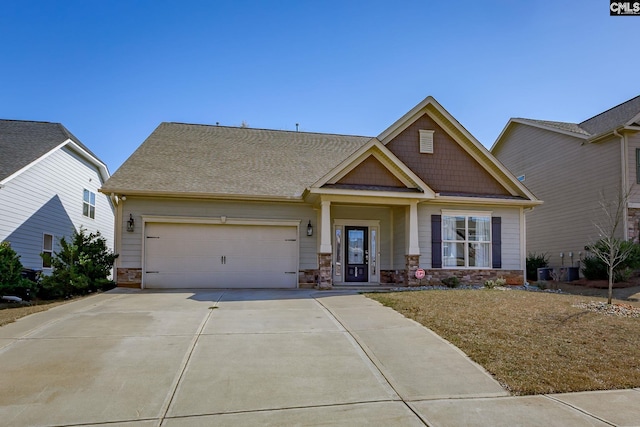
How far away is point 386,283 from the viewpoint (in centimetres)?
1527

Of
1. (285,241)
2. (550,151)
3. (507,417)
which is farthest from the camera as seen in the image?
(550,151)

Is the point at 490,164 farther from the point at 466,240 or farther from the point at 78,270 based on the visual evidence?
the point at 78,270

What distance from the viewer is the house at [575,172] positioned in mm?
16812

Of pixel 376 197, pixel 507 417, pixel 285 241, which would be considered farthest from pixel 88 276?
pixel 507 417

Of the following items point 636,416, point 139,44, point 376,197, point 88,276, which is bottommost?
point 636,416

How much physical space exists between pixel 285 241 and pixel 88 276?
18.8ft

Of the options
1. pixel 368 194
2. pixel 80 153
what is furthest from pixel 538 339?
pixel 80 153

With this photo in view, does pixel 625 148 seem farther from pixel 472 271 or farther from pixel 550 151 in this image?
pixel 472 271

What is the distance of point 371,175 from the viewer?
13711 mm

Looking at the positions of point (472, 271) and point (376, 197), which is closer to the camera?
point (376, 197)

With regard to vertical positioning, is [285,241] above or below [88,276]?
above

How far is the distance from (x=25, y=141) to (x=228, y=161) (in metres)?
7.61

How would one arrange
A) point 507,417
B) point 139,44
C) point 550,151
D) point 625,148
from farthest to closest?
point 550,151
point 625,148
point 139,44
point 507,417

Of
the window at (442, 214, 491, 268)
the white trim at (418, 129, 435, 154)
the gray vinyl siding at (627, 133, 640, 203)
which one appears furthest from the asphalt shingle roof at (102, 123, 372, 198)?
the gray vinyl siding at (627, 133, 640, 203)
